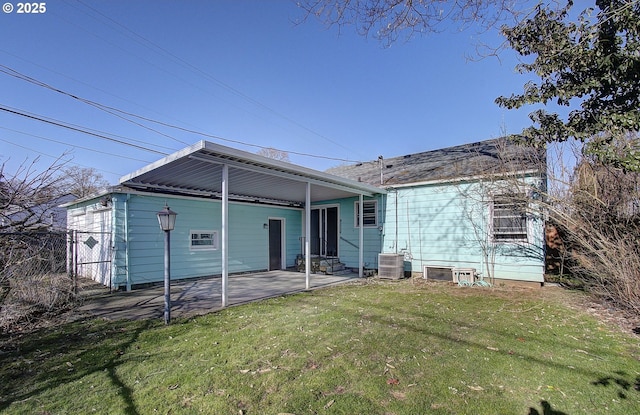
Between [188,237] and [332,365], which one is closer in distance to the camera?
[332,365]

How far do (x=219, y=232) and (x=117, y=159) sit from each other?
1481 centimetres

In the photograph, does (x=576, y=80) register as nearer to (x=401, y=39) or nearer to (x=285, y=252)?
(x=401, y=39)

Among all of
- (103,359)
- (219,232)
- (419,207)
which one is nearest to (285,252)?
(219,232)

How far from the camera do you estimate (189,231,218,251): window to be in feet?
29.3

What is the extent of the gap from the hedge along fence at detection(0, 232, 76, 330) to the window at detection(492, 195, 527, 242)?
32.5ft

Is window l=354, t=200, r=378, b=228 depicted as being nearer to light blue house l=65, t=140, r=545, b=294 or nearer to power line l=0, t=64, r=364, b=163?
light blue house l=65, t=140, r=545, b=294

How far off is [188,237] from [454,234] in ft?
25.6

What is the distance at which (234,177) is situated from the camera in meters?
7.05

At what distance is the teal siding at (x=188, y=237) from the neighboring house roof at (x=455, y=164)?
151 inches

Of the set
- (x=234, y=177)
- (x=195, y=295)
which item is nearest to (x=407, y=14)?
(x=234, y=177)

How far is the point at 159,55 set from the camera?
11.1m

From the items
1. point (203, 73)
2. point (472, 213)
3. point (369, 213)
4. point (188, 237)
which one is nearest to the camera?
point (472, 213)

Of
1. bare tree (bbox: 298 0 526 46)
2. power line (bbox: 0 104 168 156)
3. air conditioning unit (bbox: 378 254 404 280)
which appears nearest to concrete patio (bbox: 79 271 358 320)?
air conditioning unit (bbox: 378 254 404 280)

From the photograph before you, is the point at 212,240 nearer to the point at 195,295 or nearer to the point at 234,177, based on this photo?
the point at 195,295
